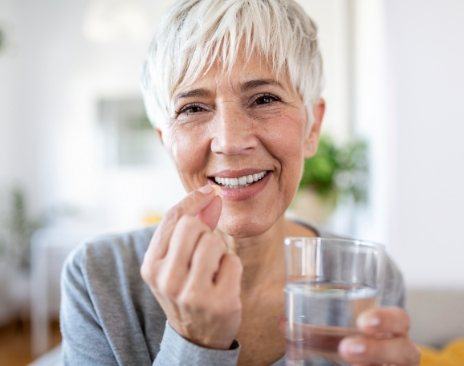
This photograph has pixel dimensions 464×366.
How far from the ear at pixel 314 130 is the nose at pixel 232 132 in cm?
22

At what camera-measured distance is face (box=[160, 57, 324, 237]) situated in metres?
0.89

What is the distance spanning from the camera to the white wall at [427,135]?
2080 mm

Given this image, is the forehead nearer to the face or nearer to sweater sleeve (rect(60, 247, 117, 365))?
the face

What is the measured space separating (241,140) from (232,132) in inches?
0.8

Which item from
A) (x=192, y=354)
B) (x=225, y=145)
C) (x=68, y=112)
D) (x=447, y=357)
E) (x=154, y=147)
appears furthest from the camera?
(x=68, y=112)

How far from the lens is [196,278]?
0.60 metres

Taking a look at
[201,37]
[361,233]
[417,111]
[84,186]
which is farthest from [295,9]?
[84,186]

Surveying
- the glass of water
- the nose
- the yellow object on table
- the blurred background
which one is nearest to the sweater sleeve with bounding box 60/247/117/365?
the nose

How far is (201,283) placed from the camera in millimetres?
598

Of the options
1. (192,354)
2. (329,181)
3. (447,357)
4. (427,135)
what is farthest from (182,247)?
(329,181)

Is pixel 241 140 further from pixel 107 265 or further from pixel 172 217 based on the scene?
pixel 107 265

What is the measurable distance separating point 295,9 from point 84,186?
475 centimetres

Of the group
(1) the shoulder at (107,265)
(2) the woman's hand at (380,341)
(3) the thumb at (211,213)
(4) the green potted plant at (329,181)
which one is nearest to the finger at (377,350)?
(2) the woman's hand at (380,341)

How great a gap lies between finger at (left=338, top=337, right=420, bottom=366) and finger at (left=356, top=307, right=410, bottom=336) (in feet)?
0.03
